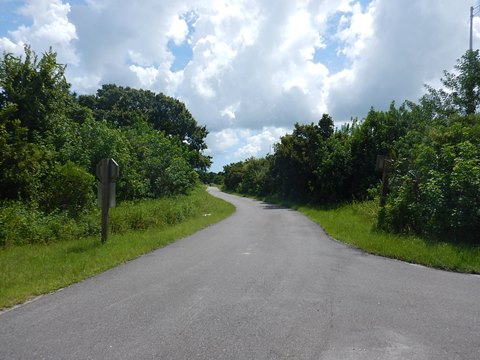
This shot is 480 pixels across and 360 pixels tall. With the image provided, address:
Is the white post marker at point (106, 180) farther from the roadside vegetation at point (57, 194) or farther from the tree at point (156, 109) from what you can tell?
the tree at point (156, 109)

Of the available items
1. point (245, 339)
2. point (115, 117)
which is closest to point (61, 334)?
point (245, 339)

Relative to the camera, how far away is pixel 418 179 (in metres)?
15.4

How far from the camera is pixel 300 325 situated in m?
5.69

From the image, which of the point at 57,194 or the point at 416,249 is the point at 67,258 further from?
the point at 416,249

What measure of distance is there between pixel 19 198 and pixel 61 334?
13.1 meters

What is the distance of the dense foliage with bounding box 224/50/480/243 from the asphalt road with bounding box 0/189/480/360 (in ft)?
13.3

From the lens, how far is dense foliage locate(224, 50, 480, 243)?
13.2m

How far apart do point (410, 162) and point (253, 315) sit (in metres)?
12.9

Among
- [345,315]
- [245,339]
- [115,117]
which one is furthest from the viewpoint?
[115,117]

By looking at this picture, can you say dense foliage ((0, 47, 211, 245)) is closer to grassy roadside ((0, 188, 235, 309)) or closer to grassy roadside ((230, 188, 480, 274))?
grassy roadside ((0, 188, 235, 309))

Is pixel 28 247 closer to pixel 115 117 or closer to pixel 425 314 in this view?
pixel 425 314

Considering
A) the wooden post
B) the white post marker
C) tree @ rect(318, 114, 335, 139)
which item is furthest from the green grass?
tree @ rect(318, 114, 335, 139)

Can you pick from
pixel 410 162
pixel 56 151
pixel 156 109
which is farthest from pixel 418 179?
pixel 156 109

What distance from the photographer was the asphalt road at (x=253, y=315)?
4.88 metres
